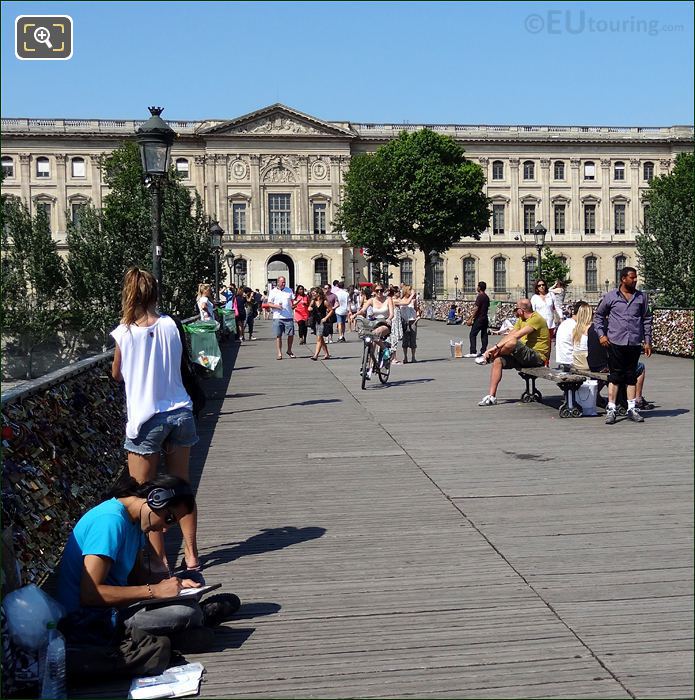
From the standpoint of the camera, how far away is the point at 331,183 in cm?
8875

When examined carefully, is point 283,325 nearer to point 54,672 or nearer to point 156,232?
point 156,232

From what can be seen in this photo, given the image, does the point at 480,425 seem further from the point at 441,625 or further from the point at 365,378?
the point at 441,625

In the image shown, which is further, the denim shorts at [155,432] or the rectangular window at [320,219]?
the rectangular window at [320,219]

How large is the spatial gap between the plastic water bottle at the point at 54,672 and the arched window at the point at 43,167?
88059 mm

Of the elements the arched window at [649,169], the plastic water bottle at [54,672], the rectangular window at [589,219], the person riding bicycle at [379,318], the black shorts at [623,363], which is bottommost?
the plastic water bottle at [54,672]

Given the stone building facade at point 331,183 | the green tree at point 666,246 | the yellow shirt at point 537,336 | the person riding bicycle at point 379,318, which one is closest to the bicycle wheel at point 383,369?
the person riding bicycle at point 379,318

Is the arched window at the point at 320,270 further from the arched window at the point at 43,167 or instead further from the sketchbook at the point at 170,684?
the sketchbook at the point at 170,684

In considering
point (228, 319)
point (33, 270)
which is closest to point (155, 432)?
point (228, 319)

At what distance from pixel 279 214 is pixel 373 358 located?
7260 cm

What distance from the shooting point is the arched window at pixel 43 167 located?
87625 mm

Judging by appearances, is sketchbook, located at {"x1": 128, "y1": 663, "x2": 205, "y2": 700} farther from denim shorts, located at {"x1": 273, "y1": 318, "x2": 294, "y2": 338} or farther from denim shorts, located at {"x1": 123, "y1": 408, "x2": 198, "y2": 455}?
denim shorts, located at {"x1": 273, "y1": 318, "x2": 294, "y2": 338}

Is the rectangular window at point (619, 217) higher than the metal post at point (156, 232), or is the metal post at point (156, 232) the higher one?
the rectangular window at point (619, 217)

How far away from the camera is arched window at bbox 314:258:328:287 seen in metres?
87.6

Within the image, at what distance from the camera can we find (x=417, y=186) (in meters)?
70.8
